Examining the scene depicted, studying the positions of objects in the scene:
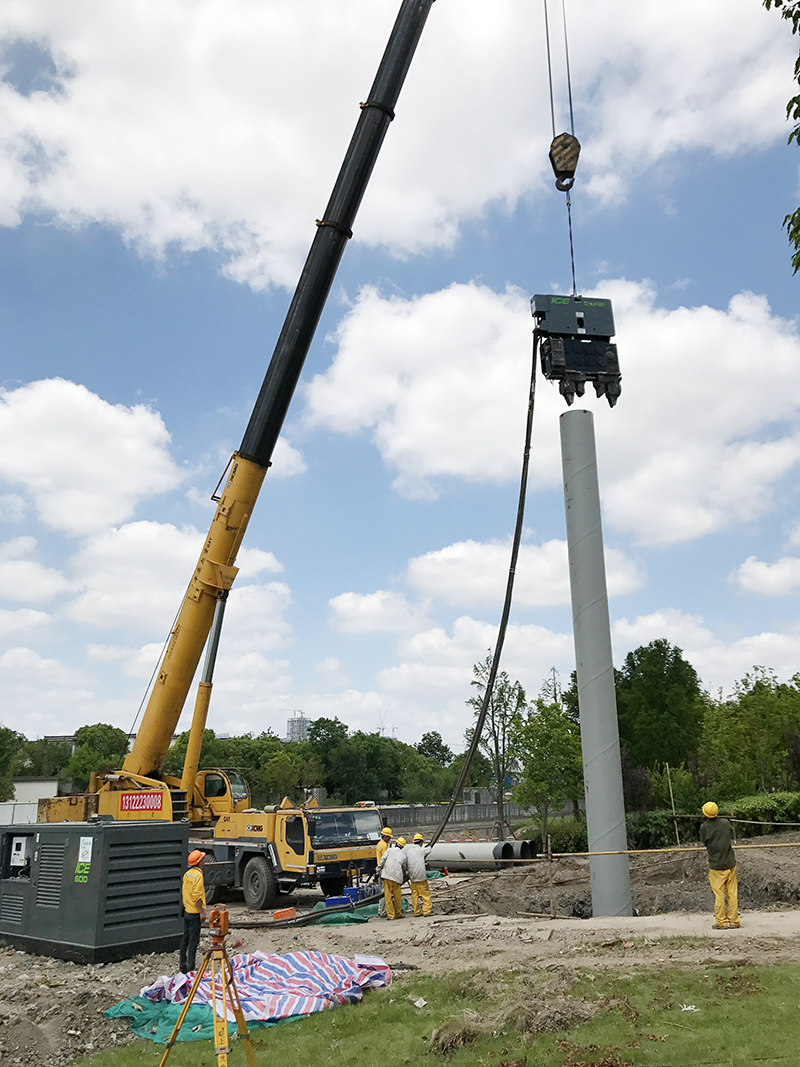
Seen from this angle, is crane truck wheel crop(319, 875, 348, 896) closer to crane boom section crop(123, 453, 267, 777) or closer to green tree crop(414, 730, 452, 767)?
crane boom section crop(123, 453, 267, 777)

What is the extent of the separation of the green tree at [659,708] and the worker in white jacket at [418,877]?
96.3ft

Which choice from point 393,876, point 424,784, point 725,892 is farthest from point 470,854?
point 424,784

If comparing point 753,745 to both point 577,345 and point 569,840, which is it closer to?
point 569,840

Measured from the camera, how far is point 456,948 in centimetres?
1178

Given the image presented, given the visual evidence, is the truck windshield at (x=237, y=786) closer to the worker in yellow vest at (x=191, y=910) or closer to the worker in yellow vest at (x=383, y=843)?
the worker in yellow vest at (x=383, y=843)

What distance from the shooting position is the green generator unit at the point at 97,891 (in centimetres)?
1162

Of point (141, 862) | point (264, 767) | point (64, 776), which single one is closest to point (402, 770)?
point (264, 767)

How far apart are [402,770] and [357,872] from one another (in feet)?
261

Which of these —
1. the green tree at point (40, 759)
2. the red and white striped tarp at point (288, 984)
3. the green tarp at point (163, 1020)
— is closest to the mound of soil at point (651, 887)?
the red and white striped tarp at point (288, 984)

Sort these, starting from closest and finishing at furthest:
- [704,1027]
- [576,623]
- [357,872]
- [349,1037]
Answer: [704,1027] → [349,1037] → [576,623] → [357,872]

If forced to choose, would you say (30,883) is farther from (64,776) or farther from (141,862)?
(64,776)

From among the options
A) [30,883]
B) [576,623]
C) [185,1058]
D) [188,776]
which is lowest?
[185,1058]

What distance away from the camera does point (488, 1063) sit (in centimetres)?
685

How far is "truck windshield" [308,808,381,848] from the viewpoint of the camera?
56.6 feet
